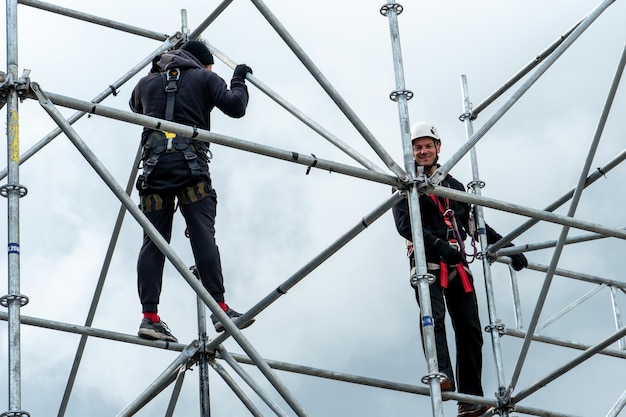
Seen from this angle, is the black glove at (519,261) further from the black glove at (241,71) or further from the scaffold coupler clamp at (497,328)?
the black glove at (241,71)

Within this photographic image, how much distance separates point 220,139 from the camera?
9.00m

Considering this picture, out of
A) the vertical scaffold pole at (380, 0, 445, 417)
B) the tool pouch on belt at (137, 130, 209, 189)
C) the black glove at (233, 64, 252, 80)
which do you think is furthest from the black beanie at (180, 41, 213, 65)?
the vertical scaffold pole at (380, 0, 445, 417)

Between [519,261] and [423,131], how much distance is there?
180 cm

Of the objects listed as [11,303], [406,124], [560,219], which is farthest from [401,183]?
[11,303]

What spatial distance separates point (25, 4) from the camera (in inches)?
469

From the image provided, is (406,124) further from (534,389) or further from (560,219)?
(534,389)

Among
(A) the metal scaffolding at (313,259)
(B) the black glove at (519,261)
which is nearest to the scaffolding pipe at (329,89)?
(A) the metal scaffolding at (313,259)

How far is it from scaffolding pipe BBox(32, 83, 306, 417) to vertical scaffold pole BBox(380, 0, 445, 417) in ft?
2.88

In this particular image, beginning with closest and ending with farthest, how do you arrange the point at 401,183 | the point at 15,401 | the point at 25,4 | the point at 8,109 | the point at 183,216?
the point at 15,401
the point at 8,109
the point at 401,183
the point at 183,216
the point at 25,4

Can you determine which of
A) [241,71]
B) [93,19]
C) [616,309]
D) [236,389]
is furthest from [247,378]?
[616,309]

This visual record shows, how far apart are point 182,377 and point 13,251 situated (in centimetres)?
252

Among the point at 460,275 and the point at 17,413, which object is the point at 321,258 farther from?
the point at 17,413

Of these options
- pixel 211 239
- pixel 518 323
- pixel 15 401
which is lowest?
pixel 15 401

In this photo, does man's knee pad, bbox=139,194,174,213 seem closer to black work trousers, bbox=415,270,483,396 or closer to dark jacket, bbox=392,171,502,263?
dark jacket, bbox=392,171,502,263
